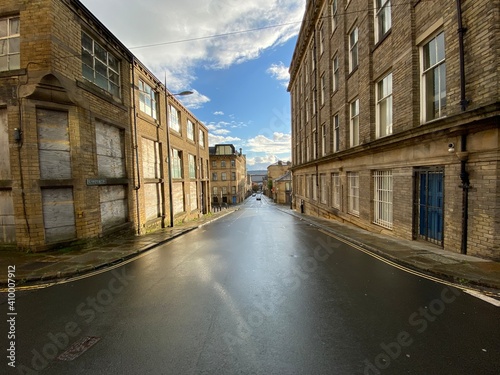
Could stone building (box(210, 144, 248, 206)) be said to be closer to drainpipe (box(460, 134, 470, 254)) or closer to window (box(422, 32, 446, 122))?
window (box(422, 32, 446, 122))

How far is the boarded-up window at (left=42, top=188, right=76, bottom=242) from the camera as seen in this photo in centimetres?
802

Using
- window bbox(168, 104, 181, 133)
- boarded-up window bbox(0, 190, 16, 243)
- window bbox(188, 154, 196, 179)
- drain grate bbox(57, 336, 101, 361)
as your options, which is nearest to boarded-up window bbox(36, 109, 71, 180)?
boarded-up window bbox(0, 190, 16, 243)

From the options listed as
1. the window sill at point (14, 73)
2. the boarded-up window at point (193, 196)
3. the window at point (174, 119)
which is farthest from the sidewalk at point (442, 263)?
the boarded-up window at point (193, 196)

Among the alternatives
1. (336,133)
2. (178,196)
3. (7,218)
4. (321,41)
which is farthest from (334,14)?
(7,218)

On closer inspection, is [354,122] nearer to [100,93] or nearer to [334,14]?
[334,14]

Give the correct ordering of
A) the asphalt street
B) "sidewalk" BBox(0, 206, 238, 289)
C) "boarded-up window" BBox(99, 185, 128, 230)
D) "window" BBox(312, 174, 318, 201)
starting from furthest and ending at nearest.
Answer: "window" BBox(312, 174, 318, 201) → "boarded-up window" BBox(99, 185, 128, 230) → "sidewalk" BBox(0, 206, 238, 289) → the asphalt street

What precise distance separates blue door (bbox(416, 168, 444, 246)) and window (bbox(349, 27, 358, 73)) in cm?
829

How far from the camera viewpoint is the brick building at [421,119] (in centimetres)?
586

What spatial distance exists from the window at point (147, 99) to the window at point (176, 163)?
4.11 m

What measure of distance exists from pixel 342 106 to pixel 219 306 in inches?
568

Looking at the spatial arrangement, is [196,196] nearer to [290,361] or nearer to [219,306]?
[219,306]

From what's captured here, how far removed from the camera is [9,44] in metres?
8.08

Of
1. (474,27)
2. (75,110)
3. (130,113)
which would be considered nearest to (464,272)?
(474,27)

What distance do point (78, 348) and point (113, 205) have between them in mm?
8408
